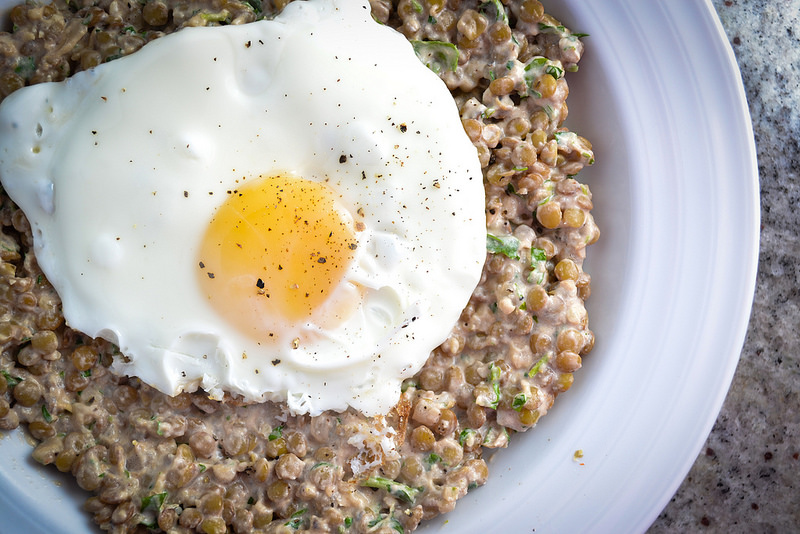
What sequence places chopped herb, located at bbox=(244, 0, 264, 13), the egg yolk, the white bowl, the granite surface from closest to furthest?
the egg yolk, chopped herb, located at bbox=(244, 0, 264, 13), the white bowl, the granite surface

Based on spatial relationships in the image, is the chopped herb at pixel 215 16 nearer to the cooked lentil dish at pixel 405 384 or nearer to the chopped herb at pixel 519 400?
the cooked lentil dish at pixel 405 384

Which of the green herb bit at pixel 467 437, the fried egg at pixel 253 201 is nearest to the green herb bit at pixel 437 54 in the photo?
the fried egg at pixel 253 201

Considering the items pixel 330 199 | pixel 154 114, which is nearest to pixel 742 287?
pixel 330 199

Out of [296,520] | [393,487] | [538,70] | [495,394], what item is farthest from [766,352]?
[296,520]

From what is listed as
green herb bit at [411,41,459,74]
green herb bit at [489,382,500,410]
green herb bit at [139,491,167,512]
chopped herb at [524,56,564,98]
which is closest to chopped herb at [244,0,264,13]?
green herb bit at [411,41,459,74]

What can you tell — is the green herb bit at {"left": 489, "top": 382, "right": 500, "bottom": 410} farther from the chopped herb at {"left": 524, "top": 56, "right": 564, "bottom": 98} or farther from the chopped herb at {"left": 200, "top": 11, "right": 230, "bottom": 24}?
the chopped herb at {"left": 200, "top": 11, "right": 230, "bottom": 24}

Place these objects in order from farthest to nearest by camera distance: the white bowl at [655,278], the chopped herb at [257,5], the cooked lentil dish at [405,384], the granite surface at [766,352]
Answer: the granite surface at [766,352]
the white bowl at [655,278]
the chopped herb at [257,5]
the cooked lentil dish at [405,384]
